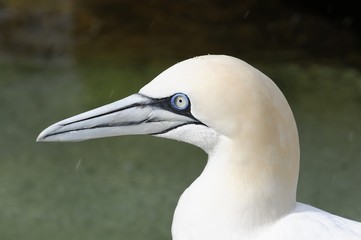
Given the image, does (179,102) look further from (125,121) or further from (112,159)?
Result: (112,159)

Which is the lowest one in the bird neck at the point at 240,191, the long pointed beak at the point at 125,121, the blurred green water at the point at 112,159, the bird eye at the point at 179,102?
the blurred green water at the point at 112,159

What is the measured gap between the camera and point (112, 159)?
566 cm

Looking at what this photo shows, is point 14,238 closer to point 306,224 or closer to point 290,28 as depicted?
point 306,224

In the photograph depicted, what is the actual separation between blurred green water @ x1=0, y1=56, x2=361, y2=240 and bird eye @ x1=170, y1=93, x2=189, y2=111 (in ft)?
7.50

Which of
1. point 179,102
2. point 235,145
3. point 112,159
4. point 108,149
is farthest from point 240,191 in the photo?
point 108,149

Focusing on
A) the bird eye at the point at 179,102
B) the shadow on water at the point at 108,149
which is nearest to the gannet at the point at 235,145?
the bird eye at the point at 179,102

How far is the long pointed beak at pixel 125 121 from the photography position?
9.08 feet

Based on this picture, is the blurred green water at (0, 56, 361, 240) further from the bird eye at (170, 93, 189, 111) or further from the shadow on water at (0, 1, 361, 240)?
the bird eye at (170, 93, 189, 111)

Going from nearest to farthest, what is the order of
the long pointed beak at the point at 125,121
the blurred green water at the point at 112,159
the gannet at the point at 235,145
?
the gannet at the point at 235,145, the long pointed beak at the point at 125,121, the blurred green water at the point at 112,159

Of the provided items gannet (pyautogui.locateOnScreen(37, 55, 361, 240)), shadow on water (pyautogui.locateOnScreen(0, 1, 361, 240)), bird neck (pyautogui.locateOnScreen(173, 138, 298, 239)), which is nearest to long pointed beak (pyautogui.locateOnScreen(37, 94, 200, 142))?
gannet (pyautogui.locateOnScreen(37, 55, 361, 240))

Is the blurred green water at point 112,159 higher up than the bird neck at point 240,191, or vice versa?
the bird neck at point 240,191

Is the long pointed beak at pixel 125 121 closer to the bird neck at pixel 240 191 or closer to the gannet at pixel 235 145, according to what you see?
the gannet at pixel 235 145

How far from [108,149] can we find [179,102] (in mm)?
3130

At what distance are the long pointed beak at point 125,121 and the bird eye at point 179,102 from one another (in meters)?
0.03
